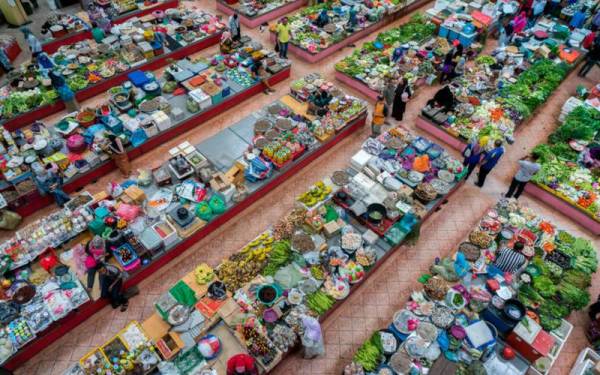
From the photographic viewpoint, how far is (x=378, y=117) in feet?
40.5

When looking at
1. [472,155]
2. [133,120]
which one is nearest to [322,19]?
[472,155]

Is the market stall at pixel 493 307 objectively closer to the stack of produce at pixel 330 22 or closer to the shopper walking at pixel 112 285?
the shopper walking at pixel 112 285

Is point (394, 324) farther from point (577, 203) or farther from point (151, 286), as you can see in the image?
point (577, 203)

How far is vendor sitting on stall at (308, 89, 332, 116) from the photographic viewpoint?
12586 mm

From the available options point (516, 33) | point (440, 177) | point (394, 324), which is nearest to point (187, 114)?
Answer: point (440, 177)

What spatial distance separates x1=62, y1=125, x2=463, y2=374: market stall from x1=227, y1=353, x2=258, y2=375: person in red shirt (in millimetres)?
430

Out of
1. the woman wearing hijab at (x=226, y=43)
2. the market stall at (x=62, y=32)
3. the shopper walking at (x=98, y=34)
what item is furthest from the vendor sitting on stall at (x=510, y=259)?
the market stall at (x=62, y=32)

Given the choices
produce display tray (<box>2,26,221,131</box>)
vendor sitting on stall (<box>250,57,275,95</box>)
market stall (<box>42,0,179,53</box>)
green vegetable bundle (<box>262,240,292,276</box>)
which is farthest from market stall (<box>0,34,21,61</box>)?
green vegetable bundle (<box>262,240,292,276</box>)

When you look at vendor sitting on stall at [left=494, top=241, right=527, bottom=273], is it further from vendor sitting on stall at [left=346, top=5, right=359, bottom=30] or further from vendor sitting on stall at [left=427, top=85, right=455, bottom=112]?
vendor sitting on stall at [left=346, top=5, right=359, bottom=30]

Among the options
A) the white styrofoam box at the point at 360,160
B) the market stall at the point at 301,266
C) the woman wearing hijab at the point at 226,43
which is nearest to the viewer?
the market stall at the point at 301,266

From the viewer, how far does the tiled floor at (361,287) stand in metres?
8.38

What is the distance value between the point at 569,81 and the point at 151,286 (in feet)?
55.3

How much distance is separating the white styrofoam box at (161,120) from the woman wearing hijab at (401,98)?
7196mm

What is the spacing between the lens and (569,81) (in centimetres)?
1584
